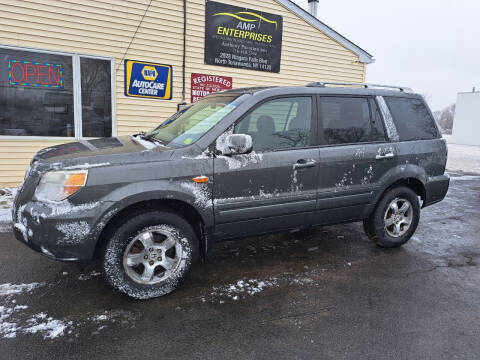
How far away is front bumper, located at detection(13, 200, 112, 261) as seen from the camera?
270 cm

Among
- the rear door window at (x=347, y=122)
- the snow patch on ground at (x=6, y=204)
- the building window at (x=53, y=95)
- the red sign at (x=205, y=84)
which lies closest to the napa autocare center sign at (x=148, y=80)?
the building window at (x=53, y=95)

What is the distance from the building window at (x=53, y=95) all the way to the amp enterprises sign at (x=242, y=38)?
2.65m

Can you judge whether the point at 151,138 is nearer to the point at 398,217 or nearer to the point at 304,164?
the point at 304,164

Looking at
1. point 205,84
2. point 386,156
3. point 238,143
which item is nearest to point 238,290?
point 238,143

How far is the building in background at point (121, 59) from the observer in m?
6.95

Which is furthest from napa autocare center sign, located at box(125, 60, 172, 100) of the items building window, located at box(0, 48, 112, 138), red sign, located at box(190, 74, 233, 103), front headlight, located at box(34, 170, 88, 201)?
front headlight, located at box(34, 170, 88, 201)

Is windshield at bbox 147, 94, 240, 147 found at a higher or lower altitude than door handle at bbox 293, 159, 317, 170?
higher

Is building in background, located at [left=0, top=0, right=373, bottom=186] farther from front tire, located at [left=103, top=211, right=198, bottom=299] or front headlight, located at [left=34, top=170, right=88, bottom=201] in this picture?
front tire, located at [left=103, top=211, right=198, bottom=299]

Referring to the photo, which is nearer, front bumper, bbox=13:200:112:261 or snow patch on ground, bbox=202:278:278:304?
front bumper, bbox=13:200:112:261

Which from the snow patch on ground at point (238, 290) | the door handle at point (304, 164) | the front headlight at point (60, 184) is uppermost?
the door handle at point (304, 164)

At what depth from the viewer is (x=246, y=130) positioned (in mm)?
3326

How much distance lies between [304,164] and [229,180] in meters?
0.82

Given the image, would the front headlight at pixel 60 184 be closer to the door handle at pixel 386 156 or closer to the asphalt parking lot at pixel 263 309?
the asphalt parking lot at pixel 263 309

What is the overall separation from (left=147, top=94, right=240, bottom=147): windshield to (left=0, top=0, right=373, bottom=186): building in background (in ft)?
14.3
